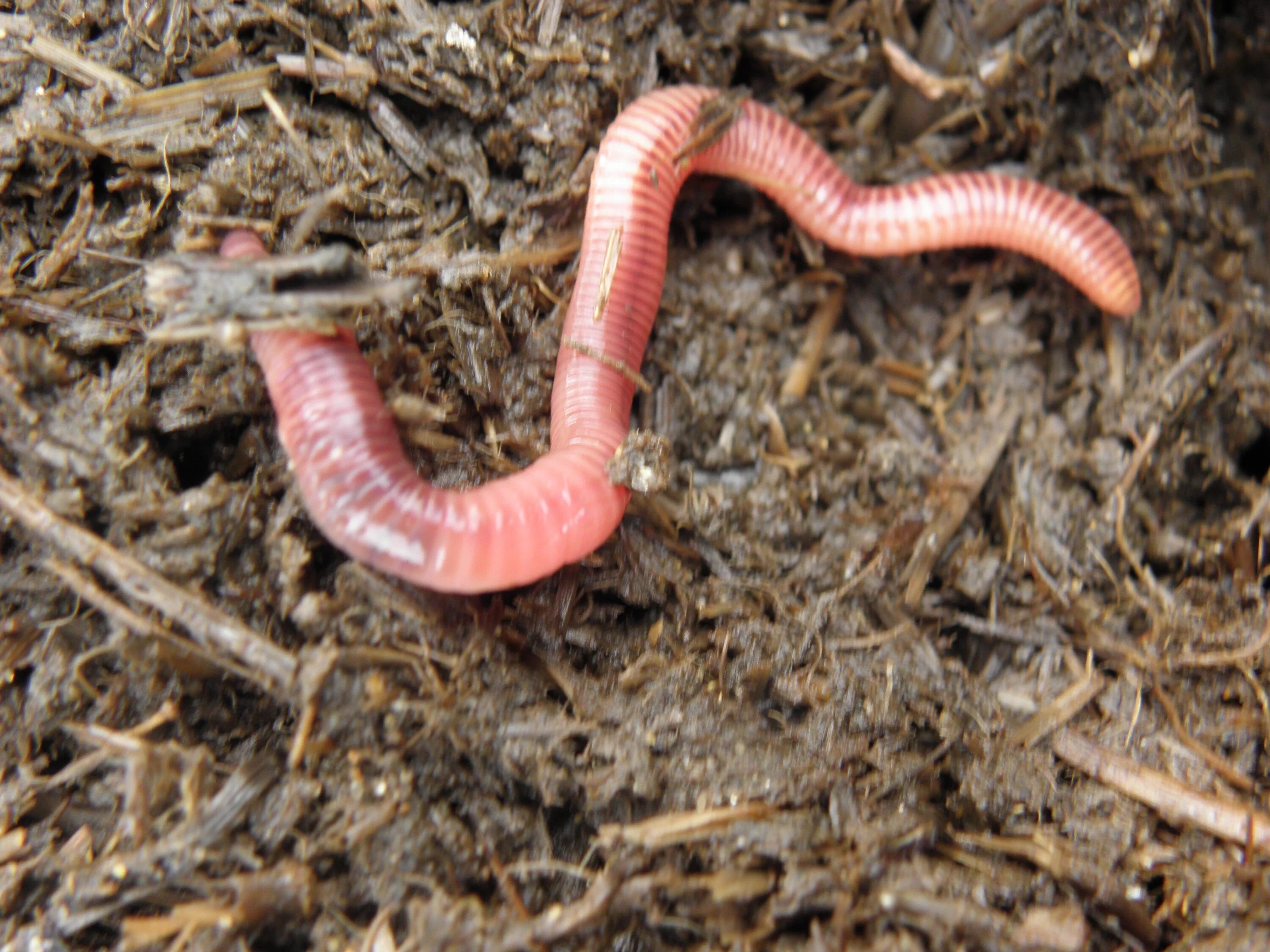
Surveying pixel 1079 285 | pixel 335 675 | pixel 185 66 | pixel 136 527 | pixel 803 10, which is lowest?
pixel 335 675

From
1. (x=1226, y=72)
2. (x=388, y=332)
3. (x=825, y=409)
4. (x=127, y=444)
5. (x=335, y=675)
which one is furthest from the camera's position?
(x=1226, y=72)

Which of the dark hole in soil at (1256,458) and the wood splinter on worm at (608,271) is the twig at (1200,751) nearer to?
the dark hole in soil at (1256,458)

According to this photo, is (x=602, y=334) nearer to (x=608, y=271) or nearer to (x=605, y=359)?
(x=605, y=359)

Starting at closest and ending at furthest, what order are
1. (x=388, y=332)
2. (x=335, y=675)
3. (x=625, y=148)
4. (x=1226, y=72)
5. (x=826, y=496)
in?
(x=335, y=675), (x=388, y=332), (x=625, y=148), (x=826, y=496), (x=1226, y=72)

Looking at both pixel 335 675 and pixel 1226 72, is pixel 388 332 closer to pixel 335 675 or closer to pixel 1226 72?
pixel 335 675

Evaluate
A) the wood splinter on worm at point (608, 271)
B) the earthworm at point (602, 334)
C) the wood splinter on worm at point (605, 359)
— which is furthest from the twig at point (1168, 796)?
the wood splinter on worm at point (608, 271)

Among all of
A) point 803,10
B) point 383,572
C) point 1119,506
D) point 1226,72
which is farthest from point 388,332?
point 1226,72
